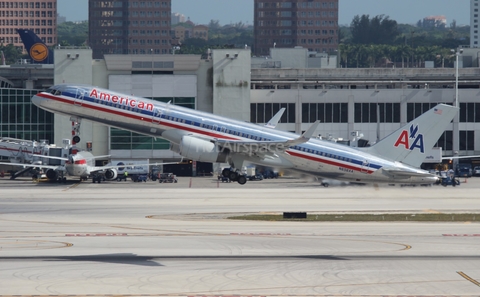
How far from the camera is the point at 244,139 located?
7412 cm

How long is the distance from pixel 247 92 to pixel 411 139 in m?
56.1

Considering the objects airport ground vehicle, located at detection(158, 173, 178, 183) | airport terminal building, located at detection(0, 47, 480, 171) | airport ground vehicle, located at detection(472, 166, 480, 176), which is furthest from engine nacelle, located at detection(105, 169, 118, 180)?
airport ground vehicle, located at detection(472, 166, 480, 176)

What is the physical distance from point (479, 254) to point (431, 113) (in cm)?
2927

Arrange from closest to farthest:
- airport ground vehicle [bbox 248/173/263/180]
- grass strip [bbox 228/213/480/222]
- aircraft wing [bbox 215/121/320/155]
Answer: grass strip [bbox 228/213/480/222] < aircraft wing [bbox 215/121/320/155] < airport ground vehicle [bbox 248/173/263/180]

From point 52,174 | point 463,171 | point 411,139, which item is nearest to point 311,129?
point 411,139

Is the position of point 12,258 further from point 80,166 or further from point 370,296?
point 80,166

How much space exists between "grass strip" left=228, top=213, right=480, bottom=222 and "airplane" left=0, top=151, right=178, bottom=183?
4548 centimetres

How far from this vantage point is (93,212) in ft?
236

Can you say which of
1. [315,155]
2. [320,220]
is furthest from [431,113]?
[320,220]

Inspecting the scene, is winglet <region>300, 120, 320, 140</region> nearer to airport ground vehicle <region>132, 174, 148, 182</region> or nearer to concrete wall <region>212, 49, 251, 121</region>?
airport ground vehicle <region>132, 174, 148, 182</region>

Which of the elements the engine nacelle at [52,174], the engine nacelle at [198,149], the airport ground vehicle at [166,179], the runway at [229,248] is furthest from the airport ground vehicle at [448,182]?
the engine nacelle at [52,174]

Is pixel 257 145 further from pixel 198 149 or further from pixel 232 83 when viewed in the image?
pixel 232 83

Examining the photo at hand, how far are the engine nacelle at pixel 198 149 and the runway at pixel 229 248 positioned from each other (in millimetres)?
5098

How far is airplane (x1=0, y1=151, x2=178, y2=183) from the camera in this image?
4304 inches
